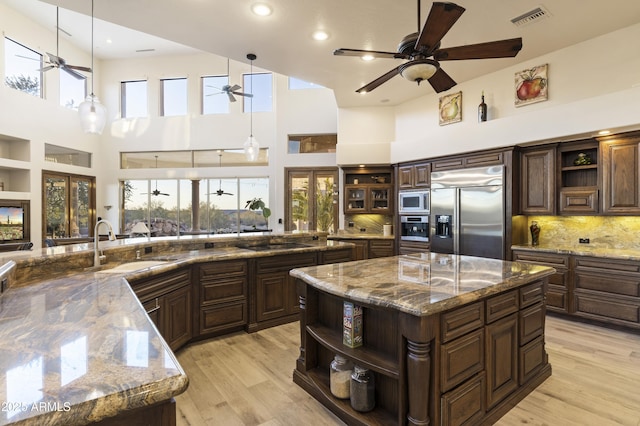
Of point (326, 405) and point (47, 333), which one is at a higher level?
point (47, 333)

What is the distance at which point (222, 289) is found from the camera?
131 inches

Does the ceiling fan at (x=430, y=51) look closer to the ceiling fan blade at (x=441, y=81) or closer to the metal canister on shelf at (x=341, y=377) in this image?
the ceiling fan blade at (x=441, y=81)

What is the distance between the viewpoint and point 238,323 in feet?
11.4

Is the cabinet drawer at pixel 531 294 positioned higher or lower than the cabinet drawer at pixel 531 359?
higher

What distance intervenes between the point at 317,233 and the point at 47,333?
373cm

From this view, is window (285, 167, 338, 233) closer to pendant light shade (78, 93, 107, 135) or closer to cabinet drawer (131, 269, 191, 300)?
pendant light shade (78, 93, 107, 135)

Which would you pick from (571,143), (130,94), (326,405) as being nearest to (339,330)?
(326,405)

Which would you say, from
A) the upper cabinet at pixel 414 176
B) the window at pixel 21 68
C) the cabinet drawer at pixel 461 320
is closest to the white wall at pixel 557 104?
the upper cabinet at pixel 414 176

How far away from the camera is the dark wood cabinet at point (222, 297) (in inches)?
127

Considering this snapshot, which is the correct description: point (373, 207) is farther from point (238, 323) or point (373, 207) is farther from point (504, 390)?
point (504, 390)

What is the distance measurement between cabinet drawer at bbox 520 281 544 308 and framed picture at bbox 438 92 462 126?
11.6ft

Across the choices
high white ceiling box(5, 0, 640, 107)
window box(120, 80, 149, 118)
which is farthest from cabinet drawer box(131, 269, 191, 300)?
window box(120, 80, 149, 118)

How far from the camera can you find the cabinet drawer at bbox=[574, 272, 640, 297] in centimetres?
Answer: 346

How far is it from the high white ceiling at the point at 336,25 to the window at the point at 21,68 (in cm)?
528
